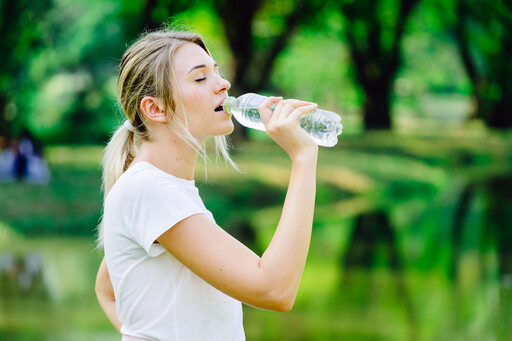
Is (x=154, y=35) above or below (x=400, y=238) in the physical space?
above

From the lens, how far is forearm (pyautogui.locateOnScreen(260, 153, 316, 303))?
122 centimetres

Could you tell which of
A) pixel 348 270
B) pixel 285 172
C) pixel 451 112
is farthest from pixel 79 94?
pixel 451 112

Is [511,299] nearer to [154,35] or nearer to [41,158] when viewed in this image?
[154,35]

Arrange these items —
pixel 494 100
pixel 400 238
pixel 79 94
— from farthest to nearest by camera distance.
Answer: pixel 494 100 → pixel 79 94 → pixel 400 238

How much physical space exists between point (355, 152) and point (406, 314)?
301 inches

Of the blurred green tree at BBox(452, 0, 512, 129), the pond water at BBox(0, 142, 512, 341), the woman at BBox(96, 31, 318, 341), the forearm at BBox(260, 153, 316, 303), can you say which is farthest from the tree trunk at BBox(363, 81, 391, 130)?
the forearm at BBox(260, 153, 316, 303)

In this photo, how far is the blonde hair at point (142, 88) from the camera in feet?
4.59

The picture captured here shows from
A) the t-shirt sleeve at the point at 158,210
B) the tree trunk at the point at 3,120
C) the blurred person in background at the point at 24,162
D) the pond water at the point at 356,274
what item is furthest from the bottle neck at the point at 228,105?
the tree trunk at the point at 3,120

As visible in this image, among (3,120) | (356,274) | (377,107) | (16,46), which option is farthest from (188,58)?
(377,107)

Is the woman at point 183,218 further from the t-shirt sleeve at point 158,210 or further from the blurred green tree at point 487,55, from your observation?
the blurred green tree at point 487,55

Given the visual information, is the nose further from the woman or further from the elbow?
the elbow

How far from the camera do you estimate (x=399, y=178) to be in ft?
40.3

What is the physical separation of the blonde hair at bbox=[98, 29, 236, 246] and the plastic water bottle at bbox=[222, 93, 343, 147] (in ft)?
0.52

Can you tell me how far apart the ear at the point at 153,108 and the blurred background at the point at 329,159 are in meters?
3.53
